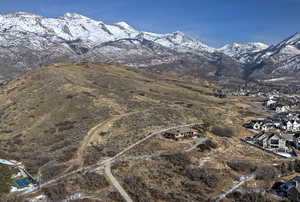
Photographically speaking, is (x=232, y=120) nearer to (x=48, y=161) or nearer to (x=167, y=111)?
(x=167, y=111)

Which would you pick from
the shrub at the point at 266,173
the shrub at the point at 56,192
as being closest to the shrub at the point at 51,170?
the shrub at the point at 56,192

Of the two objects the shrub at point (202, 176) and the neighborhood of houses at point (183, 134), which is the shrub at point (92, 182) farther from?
the neighborhood of houses at point (183, 134)

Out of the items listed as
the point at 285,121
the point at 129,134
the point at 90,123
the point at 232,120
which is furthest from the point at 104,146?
the point at 285,121

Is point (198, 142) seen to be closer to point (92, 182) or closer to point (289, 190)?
point (289, 190)

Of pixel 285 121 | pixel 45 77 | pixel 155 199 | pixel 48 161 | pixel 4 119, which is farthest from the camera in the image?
pixel 45 77

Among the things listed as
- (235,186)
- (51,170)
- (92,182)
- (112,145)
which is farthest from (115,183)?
(235,186)
